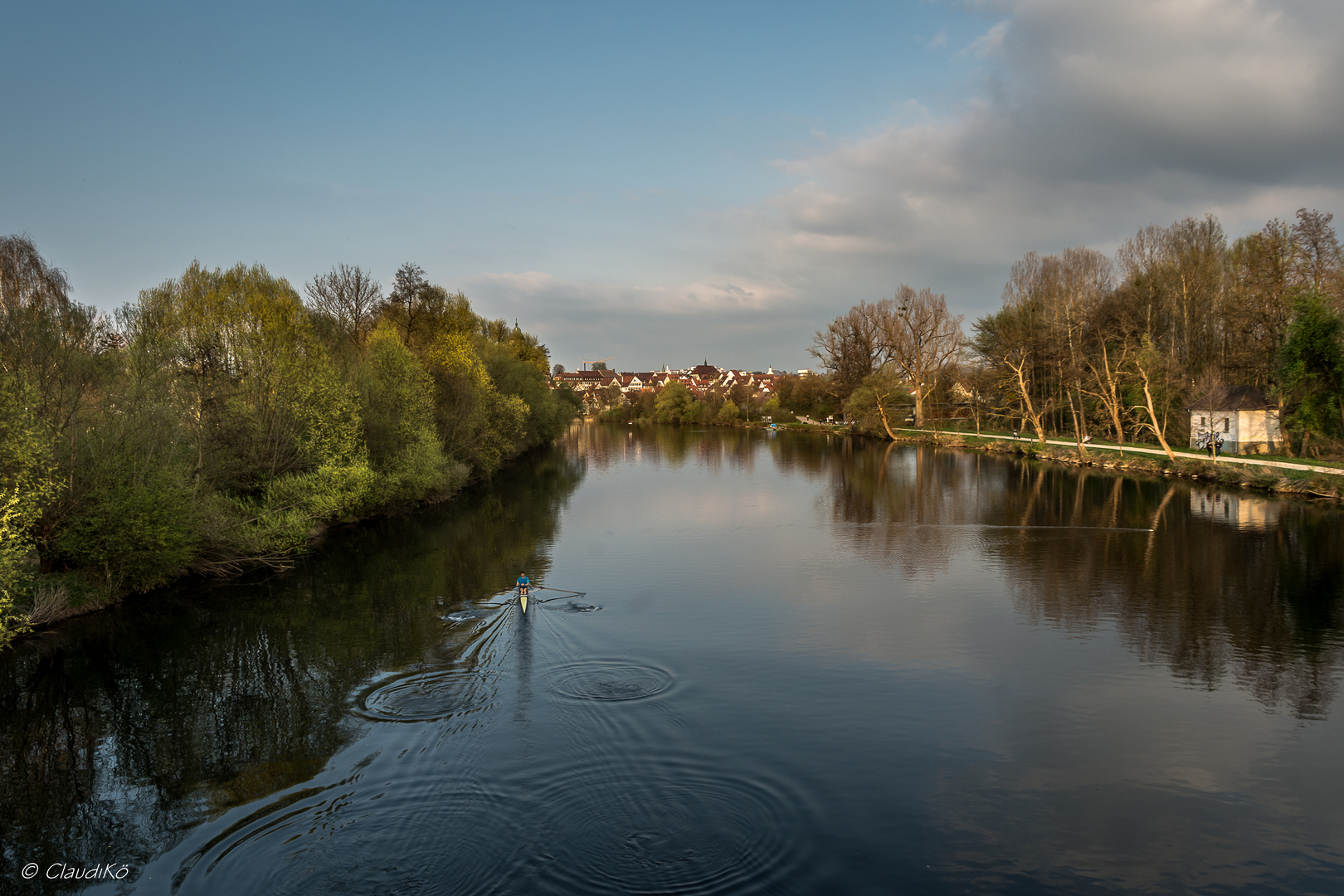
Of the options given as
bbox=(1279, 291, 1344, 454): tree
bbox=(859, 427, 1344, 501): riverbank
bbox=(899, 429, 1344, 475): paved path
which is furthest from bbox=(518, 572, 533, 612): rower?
bbox=(1279, 291, 1344, 454): tree

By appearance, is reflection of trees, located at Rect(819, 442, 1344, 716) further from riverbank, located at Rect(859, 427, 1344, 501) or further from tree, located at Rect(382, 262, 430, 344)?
tree, located at Rect(382, 262, 430, 344)

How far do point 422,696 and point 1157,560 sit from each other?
2019cm

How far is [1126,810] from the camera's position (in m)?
9.37

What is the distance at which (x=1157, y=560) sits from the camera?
2242 cm

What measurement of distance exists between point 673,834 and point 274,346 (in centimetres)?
2348

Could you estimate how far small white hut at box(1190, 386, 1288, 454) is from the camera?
138 ft

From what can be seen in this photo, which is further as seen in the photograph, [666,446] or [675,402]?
[675,402]

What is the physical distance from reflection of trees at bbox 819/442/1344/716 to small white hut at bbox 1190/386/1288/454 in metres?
8.01

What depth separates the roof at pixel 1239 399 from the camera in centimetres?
4194

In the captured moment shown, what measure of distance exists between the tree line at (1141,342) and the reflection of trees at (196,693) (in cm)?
3747

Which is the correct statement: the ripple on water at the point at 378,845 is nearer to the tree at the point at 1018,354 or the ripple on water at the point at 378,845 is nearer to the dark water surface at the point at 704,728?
the dark water surface at the point at 704,728

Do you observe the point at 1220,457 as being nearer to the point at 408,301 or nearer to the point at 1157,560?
the point at 1157,560

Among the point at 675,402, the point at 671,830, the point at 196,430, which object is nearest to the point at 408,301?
the point at 196,430

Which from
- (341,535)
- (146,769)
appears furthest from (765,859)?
(341,535)
